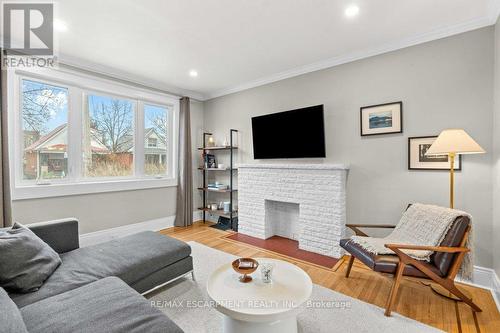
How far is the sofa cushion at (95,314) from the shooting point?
3.84 feet

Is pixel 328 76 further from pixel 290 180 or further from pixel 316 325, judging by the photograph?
pixel 316 325

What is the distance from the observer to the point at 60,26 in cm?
244

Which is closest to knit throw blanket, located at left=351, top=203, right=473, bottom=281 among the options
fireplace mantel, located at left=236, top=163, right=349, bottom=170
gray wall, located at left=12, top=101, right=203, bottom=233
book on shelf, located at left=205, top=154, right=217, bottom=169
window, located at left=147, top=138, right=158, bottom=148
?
fireplace mantel, located at left=236, top=163, right=349, bottom=170

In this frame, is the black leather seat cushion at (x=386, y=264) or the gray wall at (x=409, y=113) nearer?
the black leather seat cushion at (x=386, y=264)

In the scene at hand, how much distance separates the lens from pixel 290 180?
353 cm

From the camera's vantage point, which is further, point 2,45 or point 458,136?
point 2,45

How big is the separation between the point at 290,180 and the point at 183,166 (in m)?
2.19

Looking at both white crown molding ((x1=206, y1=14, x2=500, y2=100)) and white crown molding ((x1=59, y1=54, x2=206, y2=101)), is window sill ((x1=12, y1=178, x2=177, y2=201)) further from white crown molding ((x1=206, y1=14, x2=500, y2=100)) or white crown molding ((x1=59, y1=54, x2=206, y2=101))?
white crown molding ((x1=206, y1=14, x2=500, y2=100))

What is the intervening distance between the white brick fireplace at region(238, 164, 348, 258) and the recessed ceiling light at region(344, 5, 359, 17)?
167 centimetres

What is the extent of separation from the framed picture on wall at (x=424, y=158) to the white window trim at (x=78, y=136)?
3.84 meters

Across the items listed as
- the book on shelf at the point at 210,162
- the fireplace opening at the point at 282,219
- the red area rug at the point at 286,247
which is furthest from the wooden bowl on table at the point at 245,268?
the book on shelf at the point at 210,162

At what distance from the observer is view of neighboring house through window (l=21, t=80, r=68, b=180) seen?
118 inches

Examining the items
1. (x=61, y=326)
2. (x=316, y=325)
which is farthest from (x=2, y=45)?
(x=316, y=325)

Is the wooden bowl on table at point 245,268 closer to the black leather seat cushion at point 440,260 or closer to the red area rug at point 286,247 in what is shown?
the black leather seat cushion at point 440,260
